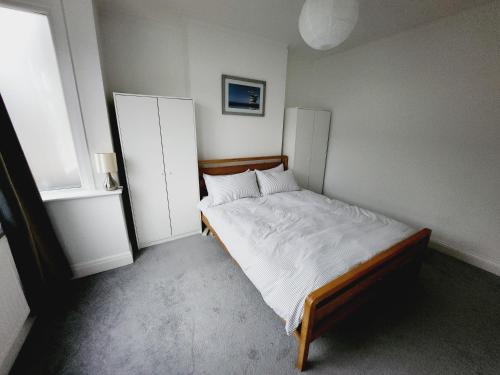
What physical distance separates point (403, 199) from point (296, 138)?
1.73 meters

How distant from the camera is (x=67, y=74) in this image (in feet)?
5.73

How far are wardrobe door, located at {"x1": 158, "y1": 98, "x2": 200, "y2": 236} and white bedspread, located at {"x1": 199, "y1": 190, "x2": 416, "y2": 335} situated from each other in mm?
268

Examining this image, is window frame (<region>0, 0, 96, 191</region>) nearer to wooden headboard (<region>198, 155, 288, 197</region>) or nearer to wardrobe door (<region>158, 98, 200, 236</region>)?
wardrobe door (<region>158, 98, 200, 236</region>)

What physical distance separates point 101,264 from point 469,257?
13.1 feet

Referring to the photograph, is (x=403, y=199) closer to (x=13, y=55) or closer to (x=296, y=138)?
(x=296, y=138)

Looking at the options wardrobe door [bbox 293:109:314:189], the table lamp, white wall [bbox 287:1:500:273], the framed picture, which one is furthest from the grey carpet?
the framed picture

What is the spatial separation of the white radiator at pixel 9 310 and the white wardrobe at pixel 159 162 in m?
1.06

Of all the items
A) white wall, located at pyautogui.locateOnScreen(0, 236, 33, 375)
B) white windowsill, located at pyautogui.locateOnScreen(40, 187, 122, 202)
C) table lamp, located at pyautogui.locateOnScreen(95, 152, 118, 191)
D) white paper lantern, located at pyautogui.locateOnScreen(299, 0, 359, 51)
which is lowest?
white wall, located at pyautogui.locateOnScreen(0, 236, 33, 375)

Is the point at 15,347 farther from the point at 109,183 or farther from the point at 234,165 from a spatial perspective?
the point at 234,165

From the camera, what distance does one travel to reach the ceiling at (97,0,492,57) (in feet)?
6.54

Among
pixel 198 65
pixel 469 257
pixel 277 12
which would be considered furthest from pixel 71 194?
pixel 469 257

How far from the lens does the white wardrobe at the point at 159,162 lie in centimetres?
214

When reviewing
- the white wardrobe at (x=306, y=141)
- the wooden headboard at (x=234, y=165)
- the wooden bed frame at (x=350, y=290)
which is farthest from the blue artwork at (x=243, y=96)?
the wooden bed frame at (x=350, y=290)

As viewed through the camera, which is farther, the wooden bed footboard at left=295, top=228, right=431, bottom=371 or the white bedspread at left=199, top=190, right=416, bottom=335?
the white bedspread at left=199, top=190, right=416, bottom=335
